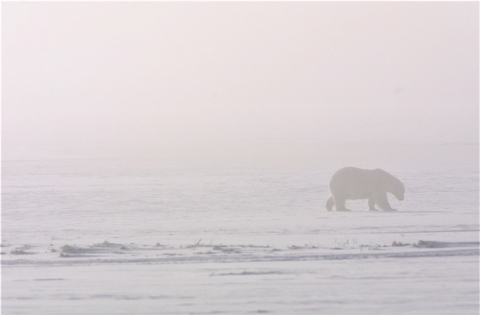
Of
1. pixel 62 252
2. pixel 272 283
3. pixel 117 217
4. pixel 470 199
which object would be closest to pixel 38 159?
pixel 117 217

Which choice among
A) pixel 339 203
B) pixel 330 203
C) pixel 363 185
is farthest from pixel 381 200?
pixel 330 203

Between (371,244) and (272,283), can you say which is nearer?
(272,283)

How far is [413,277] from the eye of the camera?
314 inches

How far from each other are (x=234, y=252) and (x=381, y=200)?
7813mm

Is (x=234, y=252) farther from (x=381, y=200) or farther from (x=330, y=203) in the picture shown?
(x=381, y=200)

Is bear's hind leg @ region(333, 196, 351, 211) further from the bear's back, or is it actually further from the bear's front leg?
the bear's front leg

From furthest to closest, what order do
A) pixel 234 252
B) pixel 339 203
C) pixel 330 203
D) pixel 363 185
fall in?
pixel 363 185, pixel 330 203, pixel 339 203, pixel 234 252

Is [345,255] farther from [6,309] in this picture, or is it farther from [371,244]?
[6,309]

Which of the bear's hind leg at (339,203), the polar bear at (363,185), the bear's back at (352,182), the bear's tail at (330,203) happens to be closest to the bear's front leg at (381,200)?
the polar bear at (363,185)

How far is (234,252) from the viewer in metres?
9.71

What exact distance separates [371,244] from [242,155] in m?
24.3

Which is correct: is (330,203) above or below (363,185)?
below

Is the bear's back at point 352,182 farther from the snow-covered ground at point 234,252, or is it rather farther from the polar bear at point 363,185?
the snow-covered ground at point 234,252

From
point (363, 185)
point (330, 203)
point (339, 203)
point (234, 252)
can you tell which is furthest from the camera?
point (363, 185)
